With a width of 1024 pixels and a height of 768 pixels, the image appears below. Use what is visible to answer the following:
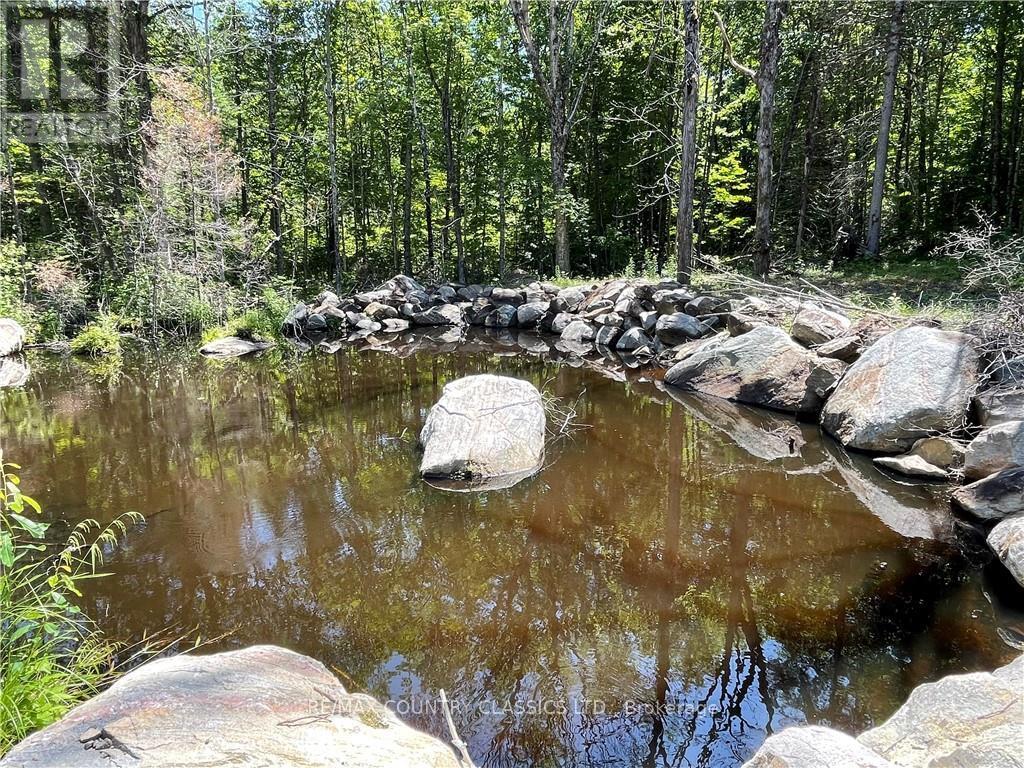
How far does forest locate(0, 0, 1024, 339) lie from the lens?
14.8m

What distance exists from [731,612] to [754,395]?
531 cm

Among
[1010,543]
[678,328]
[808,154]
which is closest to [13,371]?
[678,328]

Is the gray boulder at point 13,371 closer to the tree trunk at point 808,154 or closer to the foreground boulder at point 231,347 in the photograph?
the foreground boulder at point 231,347

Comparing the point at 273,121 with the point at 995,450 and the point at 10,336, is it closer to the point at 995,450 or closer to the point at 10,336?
the point at 10,336

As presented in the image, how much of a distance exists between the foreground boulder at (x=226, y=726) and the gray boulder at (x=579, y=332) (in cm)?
1152

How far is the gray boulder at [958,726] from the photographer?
2.23 meters

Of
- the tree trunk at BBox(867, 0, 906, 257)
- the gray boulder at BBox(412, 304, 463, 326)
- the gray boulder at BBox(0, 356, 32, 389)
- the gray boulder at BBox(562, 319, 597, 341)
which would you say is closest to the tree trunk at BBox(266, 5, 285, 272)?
the gray boulder at BBox(412, 304, 463, 326)

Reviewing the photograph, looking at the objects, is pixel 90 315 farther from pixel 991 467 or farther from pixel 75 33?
pixel 991 467

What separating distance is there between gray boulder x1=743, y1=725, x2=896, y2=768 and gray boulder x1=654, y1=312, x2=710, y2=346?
32.2 feet

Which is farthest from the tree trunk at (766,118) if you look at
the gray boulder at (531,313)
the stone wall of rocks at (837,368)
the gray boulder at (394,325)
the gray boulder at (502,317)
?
the gray boulder at (394,325)

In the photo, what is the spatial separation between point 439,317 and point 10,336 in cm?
959

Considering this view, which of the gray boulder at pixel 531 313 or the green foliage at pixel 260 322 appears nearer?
the green foliage at pixel 260 322

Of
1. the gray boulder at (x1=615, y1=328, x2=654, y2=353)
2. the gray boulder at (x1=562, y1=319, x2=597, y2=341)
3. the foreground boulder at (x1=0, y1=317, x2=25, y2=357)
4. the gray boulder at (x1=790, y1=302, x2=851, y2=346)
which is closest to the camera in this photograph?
the gray boulder at (x1=790, y1=302, x2=851, y2=346)

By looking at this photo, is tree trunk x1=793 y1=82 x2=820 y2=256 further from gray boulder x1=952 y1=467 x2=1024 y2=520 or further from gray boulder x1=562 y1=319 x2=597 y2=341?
gray boulder x1=952 y1=467 x2=1024 y2=520
